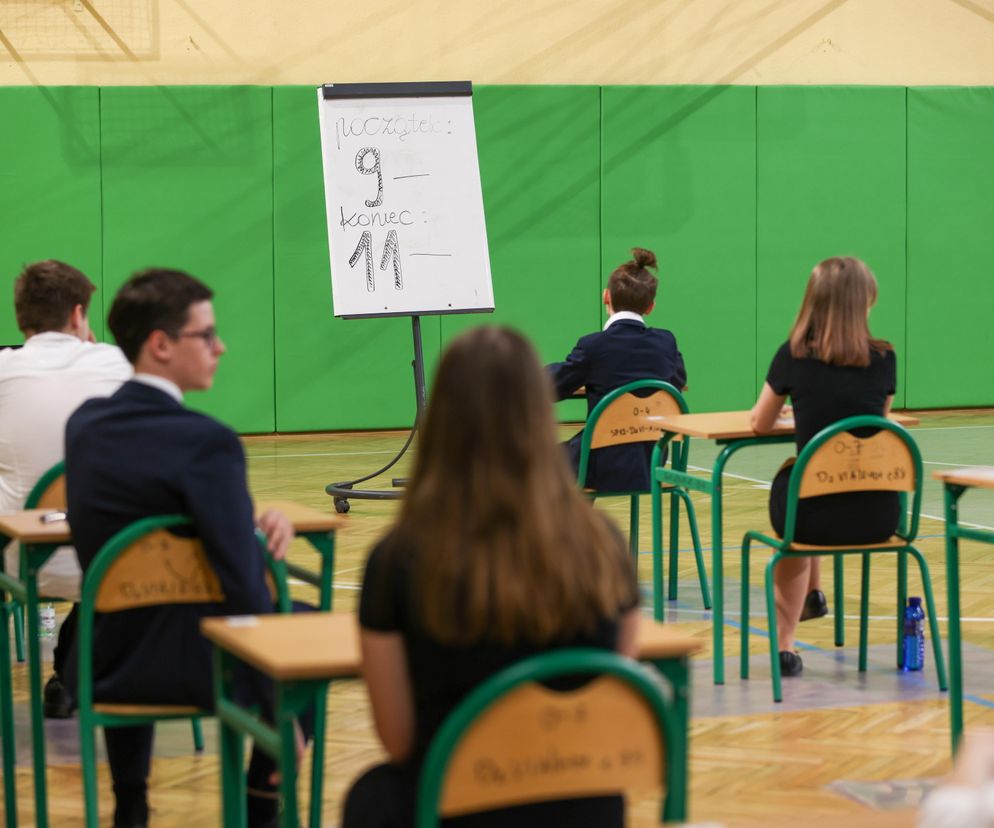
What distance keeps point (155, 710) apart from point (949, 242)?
1006cm

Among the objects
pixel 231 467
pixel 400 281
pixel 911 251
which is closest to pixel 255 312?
pixel 400 281

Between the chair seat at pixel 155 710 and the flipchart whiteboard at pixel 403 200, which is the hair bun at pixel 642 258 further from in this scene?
the chair seat at pixel 155 710

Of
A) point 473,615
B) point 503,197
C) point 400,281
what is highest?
point 503,197

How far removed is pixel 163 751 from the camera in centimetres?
393

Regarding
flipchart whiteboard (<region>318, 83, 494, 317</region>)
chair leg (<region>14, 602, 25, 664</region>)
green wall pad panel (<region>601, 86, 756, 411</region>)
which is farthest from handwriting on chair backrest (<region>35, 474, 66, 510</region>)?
green wall pad panel (<region>601, 86, 756, 411</region>)

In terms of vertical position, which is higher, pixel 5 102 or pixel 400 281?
pixel 5 102

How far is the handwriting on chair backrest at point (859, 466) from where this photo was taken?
4281mm

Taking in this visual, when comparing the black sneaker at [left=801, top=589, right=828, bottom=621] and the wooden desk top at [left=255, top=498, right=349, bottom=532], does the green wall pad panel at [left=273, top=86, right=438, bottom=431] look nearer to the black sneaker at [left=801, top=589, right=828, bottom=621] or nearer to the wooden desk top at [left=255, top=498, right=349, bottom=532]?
the black sneaker at [left=801, top=589, right=828, bottom=621]

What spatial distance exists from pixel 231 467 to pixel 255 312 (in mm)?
7998

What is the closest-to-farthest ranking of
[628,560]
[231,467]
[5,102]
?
[628,560] → [231,467] → [5,102]

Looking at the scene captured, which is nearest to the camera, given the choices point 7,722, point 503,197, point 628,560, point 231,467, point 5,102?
point 628,560

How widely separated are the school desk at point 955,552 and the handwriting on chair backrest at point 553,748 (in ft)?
6.22

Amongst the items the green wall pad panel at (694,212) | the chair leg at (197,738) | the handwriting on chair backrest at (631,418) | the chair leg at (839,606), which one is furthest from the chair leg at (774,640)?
the green wall pad panel at (694,212)

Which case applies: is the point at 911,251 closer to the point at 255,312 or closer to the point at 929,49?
the point at 929,49
